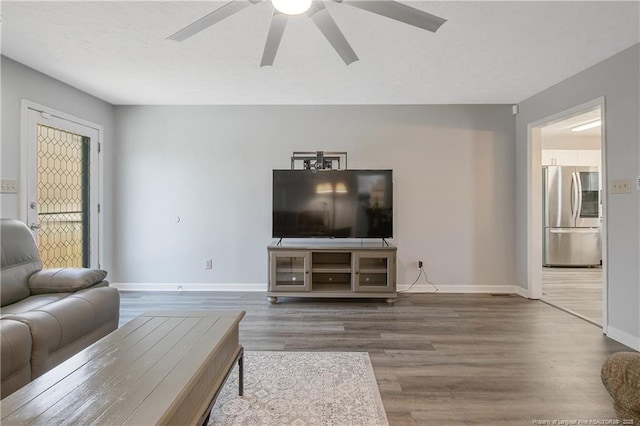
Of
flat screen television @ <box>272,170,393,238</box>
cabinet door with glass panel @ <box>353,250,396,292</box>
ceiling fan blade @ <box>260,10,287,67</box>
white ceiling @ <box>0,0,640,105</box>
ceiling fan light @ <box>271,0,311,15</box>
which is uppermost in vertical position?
white ceiling @ <box>0,0,640,105</box>

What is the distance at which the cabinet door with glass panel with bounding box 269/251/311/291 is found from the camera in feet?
12.5

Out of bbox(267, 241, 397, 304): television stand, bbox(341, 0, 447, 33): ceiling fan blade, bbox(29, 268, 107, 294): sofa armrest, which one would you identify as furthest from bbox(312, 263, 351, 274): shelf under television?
bbox(341, 0, 447, 33): ceiling fan blade

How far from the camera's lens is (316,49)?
273cm

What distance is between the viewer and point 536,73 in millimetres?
3219

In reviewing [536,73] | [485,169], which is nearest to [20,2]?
[536,73]

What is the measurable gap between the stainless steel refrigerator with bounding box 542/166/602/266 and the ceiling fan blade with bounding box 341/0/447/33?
5.91 m

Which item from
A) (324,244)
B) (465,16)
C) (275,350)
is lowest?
(275,350)

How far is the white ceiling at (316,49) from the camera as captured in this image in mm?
2186

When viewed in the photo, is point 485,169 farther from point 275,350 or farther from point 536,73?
point 275,350

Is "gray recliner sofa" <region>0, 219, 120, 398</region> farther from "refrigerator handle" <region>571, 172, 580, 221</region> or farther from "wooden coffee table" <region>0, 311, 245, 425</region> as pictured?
"refrigerator handle" <region>571, 172, 580, 221</region>

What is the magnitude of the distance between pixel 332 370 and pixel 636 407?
5.15 feet

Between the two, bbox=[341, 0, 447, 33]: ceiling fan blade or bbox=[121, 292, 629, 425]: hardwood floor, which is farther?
bbox=[121, 292, 629, 425]: hardwood floor

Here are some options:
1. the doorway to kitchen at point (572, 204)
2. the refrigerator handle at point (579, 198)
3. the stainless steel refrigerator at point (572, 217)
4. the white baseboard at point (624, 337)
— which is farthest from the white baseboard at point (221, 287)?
the refrigerator handle at point (579, 198)

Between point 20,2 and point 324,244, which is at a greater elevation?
point 20,2
